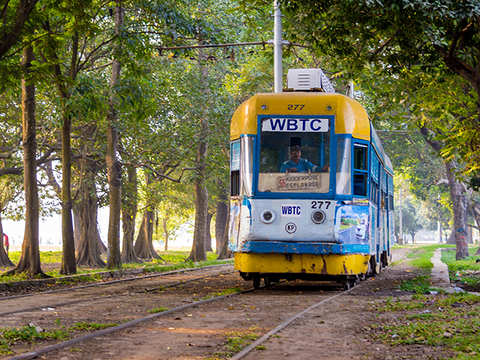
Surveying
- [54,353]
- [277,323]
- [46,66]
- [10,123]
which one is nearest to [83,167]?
[10,123]

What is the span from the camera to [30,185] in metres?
20.5

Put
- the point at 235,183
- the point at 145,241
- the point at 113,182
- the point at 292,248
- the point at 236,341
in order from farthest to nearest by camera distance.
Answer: the point at 145,241 → the point at 113,182 → the point at 235,183 → the point at 292,248 → the point at 236,341

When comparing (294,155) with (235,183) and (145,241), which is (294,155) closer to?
(235,183)

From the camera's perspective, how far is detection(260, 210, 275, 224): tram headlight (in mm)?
14855

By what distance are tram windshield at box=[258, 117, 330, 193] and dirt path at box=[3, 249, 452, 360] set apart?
2.23 m

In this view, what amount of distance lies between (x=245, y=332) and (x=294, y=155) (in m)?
5.97

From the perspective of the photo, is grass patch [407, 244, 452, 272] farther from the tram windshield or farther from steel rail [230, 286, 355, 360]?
steel rail [230, 286, 355, 360]

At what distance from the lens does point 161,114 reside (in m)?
33.6

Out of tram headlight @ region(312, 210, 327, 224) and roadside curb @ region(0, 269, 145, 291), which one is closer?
tram headlight @ region(312, 210, 327, 224)

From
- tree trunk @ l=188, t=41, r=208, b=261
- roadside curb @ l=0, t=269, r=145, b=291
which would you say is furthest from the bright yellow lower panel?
tree trunk @ l=188, t=41, r=208, b=261

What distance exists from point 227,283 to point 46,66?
7.21 meters

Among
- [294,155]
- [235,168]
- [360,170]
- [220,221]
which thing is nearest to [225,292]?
[235,168]

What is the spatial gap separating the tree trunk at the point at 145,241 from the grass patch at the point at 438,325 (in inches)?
1138

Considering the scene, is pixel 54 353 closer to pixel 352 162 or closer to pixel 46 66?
pixel 352 162
